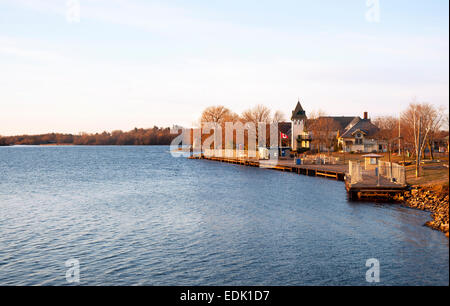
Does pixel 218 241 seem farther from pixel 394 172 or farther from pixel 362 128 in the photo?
pixel 362 128

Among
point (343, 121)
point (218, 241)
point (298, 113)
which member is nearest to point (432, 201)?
point (218, 241)

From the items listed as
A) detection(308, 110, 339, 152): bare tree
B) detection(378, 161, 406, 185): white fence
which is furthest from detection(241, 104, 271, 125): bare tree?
detection(378, 161, 406, 185): white fence

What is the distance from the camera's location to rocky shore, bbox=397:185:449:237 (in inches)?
1153

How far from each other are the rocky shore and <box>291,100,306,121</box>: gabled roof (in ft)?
291

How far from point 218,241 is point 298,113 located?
4251 inches

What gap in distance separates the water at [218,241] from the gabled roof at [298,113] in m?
83.8

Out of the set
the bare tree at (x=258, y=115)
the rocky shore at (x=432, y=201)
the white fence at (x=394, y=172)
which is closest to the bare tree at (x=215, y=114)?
the bare tree at (x=258, y=115)

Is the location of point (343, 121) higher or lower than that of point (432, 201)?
higher

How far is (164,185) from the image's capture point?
6412cm

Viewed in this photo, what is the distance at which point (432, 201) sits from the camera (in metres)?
37.2

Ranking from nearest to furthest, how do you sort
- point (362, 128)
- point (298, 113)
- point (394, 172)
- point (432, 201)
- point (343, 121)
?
point (432, 201) < point (394, 172) < point (362, 128) < point (298, 113) < point (343, 121)
